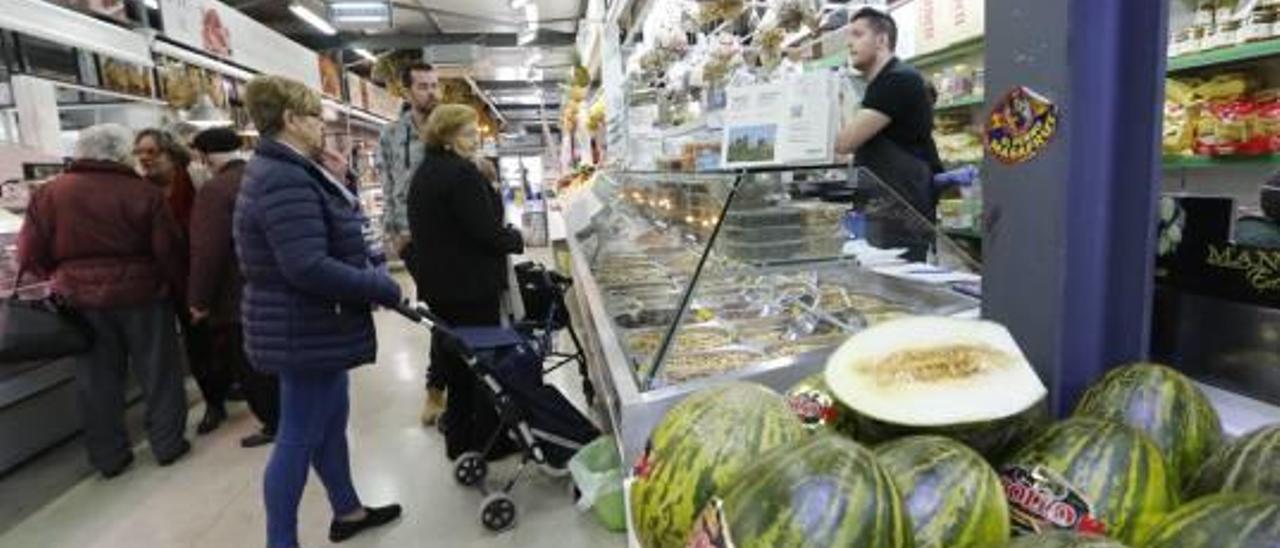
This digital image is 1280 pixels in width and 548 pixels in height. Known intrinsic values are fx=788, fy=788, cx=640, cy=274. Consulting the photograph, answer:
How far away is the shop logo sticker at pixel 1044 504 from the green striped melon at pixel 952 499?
47 millimetres

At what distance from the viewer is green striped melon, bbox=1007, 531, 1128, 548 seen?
625mm

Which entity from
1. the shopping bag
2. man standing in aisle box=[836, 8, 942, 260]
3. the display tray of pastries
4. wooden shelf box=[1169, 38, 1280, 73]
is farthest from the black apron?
the shopping bag

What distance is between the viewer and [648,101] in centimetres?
603

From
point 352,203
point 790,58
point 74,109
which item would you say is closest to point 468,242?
point 352,203

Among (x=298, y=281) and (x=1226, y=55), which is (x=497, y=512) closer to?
(x=298, y=281)

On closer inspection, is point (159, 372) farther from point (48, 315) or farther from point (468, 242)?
point (468, 242)

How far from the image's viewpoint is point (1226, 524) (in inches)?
26.3

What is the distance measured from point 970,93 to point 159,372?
4651 mm

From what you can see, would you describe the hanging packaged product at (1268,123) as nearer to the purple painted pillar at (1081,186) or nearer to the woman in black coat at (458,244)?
the purple painted pillar at (1081,186)

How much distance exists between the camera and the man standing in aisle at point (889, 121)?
300 cm

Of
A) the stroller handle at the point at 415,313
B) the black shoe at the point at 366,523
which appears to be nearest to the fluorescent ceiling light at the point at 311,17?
the stroller handle at the point at 415,313

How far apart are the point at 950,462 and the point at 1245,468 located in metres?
0.30

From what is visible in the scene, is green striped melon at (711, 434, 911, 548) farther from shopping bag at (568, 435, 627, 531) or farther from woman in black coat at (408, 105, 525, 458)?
woman in black coat at (408, 105, 525, 458)

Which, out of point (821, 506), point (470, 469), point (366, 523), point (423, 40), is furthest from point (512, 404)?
point (423, 40)
